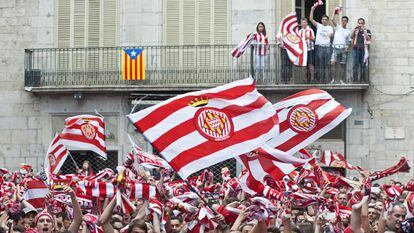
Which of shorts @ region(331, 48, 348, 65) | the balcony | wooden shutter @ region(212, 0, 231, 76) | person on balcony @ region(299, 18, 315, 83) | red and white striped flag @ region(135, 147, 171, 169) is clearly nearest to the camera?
red and white striped flag @ region(135, 147, 171, 169)

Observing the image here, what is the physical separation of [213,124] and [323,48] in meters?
15.1

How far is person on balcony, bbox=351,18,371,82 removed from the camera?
2972cm

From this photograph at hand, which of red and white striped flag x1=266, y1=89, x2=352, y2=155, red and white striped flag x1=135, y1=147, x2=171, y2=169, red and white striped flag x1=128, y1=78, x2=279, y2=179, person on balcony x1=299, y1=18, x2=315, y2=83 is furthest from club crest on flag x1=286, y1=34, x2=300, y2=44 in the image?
red and white striped flag x1=128, y1=78, x2=279, y2=179

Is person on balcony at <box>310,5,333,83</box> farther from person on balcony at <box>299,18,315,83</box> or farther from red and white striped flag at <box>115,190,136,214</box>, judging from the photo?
red and white striped flag at <box>115,190,136,214</box>

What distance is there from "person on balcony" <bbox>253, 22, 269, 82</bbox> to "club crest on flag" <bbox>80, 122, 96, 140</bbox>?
734 cm

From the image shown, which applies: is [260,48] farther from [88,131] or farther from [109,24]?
[88,131]

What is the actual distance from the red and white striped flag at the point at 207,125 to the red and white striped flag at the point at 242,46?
45.8ft

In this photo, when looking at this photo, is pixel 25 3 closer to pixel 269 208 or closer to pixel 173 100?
pixel 173 100

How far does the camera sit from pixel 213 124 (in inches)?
611

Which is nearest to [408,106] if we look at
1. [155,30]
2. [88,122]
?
[155,30]

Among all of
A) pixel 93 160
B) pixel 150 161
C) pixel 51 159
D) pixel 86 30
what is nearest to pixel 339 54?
pixel 86 30

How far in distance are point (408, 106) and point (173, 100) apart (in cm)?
1562

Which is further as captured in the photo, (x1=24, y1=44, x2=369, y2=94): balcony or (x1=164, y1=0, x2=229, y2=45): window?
(x1=164, y1=0, x2=229, y2=45): window

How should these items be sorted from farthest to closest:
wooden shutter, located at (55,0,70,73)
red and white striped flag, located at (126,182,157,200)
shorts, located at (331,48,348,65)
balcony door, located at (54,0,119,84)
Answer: wooden shutter, located at (55,0,70,73)
balcony door, located at (54,0,119,84)
shorts, located at (331,48,348,65)
red and white striped flag, located at (126,182,157,200)
